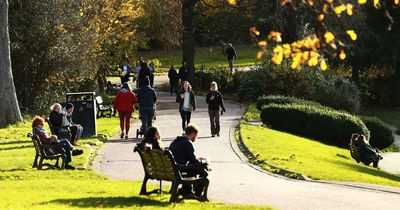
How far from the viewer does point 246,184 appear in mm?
16469

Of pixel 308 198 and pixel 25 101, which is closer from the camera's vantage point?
pixel 308 198

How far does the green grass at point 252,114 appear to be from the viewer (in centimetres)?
3225

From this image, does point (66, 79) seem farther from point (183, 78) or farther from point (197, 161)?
point (197, 161)


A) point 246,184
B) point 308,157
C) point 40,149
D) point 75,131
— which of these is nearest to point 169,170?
point 246,184

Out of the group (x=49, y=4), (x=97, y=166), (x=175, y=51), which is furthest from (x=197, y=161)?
(x=175, y=51)

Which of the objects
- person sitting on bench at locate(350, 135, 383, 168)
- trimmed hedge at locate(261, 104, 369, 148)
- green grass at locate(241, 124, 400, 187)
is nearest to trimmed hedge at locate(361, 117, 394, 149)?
trimmed hedge at locate(261, 104, 369, 148)

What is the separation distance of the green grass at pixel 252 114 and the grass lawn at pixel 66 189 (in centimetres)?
1220

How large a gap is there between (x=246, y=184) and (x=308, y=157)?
6.40 meters

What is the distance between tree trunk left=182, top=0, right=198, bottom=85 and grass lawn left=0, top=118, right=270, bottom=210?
25.5m

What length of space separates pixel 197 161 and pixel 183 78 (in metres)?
27.0

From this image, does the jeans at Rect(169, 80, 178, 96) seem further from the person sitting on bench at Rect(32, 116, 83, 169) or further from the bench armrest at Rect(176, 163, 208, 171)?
the bench armrest at Rect(176, 163, 208, 171)

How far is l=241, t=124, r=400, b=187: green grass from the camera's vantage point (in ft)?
63.5

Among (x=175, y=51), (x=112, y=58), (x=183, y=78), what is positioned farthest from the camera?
(x=175, y=51)

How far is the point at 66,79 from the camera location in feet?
122
